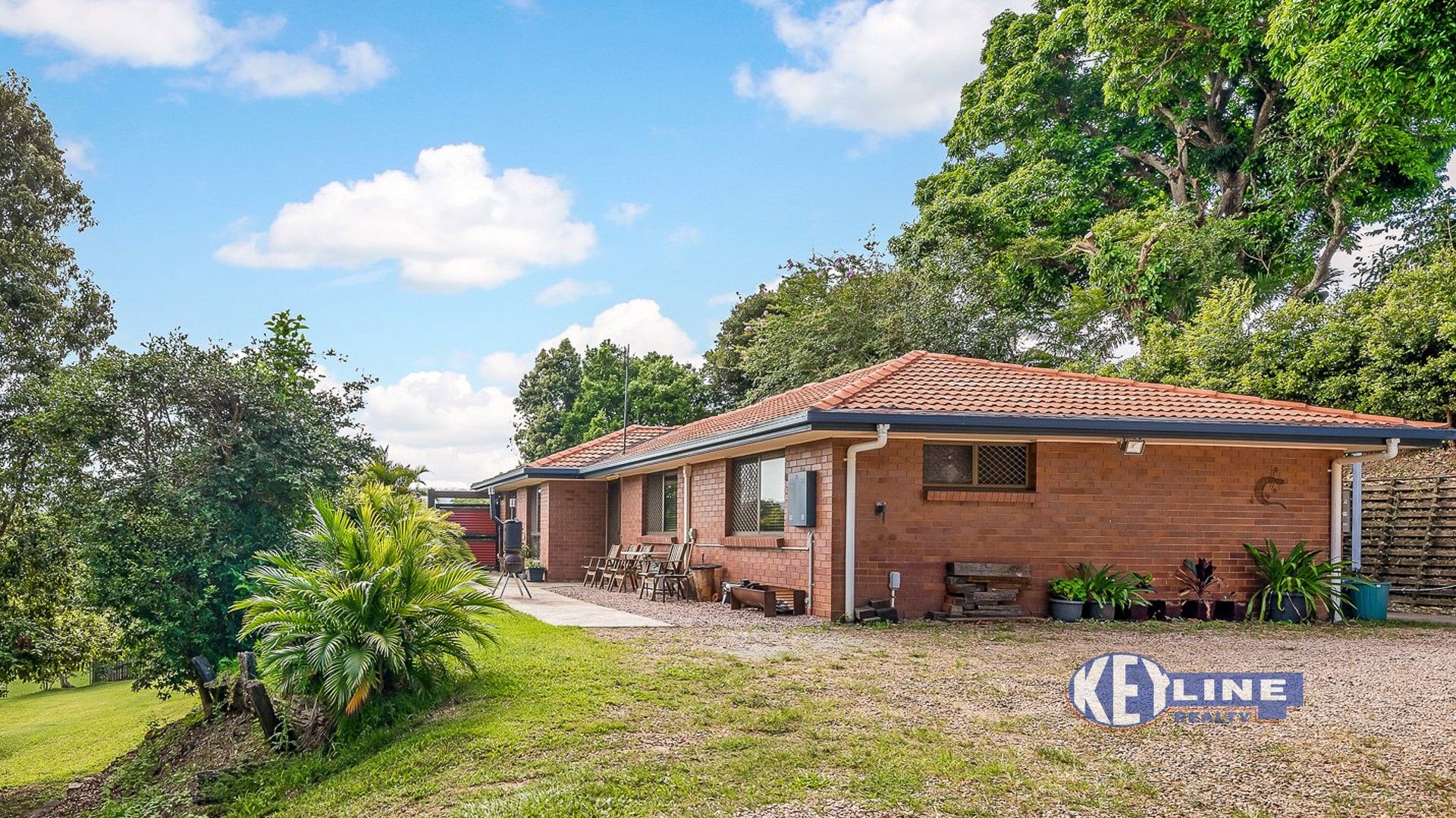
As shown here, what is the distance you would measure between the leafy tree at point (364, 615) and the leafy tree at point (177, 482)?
2.74 meters

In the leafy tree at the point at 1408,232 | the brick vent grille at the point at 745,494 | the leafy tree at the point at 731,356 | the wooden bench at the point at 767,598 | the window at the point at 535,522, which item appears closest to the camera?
the wooden bench at the point at 767,598

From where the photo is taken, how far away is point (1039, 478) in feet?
41.2

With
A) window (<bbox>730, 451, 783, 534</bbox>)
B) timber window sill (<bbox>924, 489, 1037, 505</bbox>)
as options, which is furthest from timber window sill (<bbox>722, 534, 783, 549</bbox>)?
timber window sill (<bbox>924, 489, 1037, 505</bbox>)

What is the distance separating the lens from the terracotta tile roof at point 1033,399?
12.1 metres

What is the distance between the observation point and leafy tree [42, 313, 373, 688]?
1109cm

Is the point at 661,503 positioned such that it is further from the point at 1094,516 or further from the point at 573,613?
the point at 1094,516

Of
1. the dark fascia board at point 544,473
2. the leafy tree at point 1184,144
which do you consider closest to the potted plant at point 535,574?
the dark fascia board at point 544,473

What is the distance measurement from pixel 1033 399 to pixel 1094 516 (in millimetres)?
1569

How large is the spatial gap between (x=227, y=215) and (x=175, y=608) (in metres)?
10.7

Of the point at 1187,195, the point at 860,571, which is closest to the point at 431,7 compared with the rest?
the point at 860,571

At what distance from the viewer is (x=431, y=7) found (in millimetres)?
17125

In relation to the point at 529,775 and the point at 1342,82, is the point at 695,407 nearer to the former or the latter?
the point at 1342,82

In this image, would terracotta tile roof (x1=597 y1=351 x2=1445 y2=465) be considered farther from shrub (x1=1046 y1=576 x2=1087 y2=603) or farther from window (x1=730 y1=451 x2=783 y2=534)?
shrub (x1=1046 y1=576 x2=1087 y2=603)

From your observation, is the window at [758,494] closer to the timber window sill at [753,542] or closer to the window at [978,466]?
the timber window sill at [753,542]
